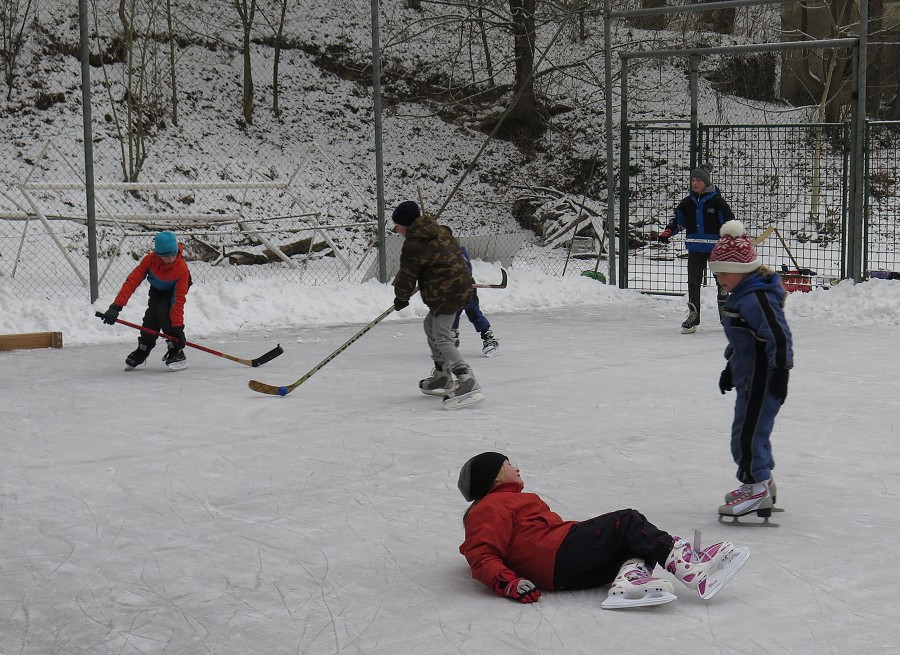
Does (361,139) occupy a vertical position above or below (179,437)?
above

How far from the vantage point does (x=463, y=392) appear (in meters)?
6.20

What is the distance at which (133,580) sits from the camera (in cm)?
347

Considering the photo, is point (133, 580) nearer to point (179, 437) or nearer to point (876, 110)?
point (179, 437)

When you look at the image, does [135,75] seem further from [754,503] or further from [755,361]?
[754,503]

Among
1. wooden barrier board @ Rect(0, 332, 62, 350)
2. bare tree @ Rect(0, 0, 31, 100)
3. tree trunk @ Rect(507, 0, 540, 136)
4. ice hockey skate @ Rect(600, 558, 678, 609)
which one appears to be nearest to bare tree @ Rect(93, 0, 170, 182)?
bare tree @ Rect(0, 0, 31, 100)

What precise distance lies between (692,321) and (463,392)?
134 inches

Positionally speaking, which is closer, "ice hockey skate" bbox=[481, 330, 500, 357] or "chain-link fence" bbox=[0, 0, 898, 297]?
"ice hockey skate" bbox=[481, 330, 500, 357]

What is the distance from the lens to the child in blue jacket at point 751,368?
386cm

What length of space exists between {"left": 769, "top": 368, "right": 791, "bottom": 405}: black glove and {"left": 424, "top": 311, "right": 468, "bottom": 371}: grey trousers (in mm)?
2624

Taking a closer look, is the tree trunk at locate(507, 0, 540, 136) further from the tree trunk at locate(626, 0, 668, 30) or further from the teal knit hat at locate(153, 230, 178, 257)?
the teal knit hat at locate(153, 230, 178, 257)

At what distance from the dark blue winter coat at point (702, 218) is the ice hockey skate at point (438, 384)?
328cm

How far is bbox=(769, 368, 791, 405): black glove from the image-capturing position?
151 inches

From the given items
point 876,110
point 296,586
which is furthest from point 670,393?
point 876,110

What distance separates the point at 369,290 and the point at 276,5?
11.4m
